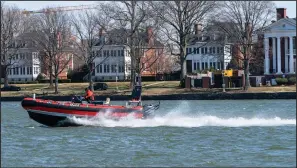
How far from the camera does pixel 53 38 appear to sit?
98.9 meters

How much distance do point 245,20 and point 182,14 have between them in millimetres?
8695

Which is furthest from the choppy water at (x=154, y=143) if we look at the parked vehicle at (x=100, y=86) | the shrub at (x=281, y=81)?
the parked vehicle at (x=100, y=86)

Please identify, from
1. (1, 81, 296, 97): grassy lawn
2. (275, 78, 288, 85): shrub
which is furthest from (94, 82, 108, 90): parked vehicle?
(275, 78, 288, 85): shrub

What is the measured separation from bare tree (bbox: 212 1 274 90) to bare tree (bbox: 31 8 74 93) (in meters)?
22.0

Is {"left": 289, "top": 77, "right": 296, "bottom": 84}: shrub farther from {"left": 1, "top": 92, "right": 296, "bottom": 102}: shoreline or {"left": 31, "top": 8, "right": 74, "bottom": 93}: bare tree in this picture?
{"left": 31, "top": 8, "right": 74, "bottom": 93}: bare tree

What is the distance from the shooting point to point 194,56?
121 m

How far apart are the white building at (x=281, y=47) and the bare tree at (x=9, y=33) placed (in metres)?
34.2

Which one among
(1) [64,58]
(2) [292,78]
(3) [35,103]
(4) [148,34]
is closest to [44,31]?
(1) [64,58]

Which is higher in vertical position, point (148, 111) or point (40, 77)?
point (40, 77)

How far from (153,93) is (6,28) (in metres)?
27.0

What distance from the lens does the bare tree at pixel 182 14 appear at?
Result: 299 feet

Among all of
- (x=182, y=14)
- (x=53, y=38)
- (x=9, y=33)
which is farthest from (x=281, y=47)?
(x=9, y=33)

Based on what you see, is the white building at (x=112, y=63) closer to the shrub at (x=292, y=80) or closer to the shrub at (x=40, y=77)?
the shrub at (x=40, y=77)

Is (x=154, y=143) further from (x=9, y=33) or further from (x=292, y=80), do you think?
(x=9, y=33)
